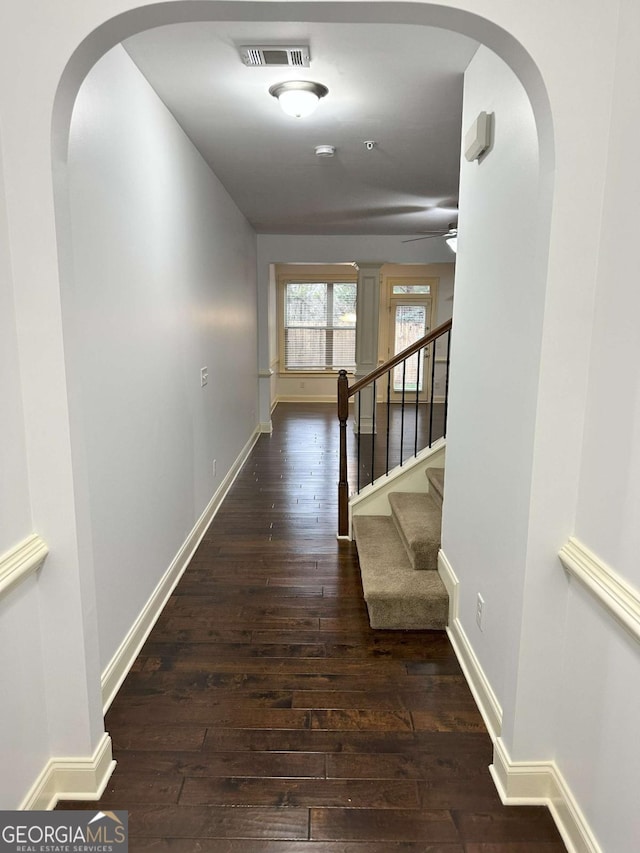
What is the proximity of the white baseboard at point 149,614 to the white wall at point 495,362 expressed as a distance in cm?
148

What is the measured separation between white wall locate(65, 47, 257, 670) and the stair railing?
101 centimetres

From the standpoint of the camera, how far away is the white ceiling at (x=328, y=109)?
2350mm

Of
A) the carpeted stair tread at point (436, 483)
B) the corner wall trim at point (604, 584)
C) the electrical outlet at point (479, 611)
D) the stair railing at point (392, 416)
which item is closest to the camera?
the corner wall trim at point (604, 584)

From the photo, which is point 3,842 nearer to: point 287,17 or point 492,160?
point 287,17

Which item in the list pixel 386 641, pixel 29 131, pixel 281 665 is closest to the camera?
pixel 29 131

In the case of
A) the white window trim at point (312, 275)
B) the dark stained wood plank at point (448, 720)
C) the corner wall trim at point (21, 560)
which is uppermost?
the white window trim at point (312, 275)

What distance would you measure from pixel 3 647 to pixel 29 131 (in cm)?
136

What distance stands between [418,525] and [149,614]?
1536mm

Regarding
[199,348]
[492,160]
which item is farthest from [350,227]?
[492,160]

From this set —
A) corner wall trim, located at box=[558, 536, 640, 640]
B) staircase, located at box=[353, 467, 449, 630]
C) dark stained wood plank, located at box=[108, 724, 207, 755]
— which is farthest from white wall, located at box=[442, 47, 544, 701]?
dark stained wood plank, located at box=[108, 724, 207, 755]

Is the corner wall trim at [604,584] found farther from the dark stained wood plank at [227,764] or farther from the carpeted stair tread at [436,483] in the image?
the carpeted stair tread at [436,483]

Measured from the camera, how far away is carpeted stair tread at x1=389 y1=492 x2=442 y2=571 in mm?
3160

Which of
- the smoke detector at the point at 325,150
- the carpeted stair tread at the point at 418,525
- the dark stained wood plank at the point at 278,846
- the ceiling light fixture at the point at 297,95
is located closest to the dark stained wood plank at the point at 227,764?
the dark stained wood plank at the point at 278,846

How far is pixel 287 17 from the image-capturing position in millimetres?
1511
